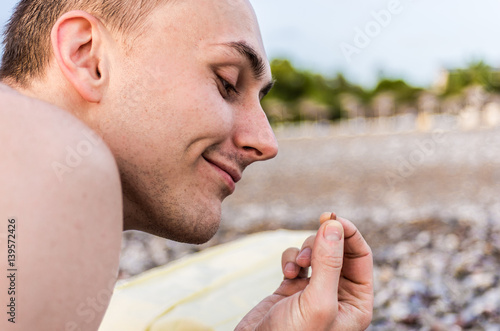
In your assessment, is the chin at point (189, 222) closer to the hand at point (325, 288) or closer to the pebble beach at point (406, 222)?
the hand at point (325, 288)

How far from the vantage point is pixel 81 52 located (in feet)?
3.63

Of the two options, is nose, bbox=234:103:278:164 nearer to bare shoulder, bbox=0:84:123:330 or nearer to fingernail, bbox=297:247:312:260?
fingernail, bbox=297:247:312:260

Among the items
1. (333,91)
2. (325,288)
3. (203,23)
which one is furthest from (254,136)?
(333,91)

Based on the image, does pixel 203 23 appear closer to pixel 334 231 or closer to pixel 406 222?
pixel 334 231

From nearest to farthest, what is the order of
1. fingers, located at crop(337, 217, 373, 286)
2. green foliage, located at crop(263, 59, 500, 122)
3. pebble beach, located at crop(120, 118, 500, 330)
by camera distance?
fingers, located at crop(337, 217, 373, 286) < pebble beach, located at crop(120, 118, 500, 330) < green foliage, located at crop(263, 59, 500, 122)

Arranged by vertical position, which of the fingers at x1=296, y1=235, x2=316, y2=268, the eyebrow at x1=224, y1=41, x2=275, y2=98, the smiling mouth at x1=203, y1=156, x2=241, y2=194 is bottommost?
the fingers at x1=296, y1=235, x2=316, y2=268

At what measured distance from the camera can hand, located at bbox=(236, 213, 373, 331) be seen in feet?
3.64

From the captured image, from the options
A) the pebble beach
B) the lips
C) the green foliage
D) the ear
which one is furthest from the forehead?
the green foliage

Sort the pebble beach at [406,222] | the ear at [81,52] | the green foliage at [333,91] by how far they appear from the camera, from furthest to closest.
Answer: the green foliage at [333,91] → the pebble beach at [406,222] → the ear at [81,52]

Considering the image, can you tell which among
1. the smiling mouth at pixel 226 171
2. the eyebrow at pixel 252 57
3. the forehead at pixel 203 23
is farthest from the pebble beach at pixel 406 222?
the forehead at pixel 203 23

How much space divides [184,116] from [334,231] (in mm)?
438

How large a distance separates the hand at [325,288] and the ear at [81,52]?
619mm

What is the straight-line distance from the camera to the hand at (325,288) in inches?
43.6

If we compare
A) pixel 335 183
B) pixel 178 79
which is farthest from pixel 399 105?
pixel 178 79
